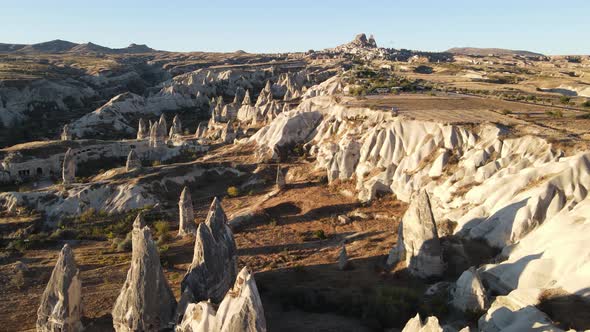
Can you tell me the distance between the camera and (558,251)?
74.2 ft

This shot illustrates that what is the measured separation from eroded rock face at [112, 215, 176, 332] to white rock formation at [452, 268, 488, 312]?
573 inches

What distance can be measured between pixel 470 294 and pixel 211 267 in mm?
13868

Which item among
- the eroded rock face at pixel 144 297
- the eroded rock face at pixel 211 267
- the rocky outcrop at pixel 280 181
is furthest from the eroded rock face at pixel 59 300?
the rocky outcrop at pixel 280 181

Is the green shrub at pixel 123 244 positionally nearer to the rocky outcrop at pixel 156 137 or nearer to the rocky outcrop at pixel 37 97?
the rocky outcrop at pixel 156 137

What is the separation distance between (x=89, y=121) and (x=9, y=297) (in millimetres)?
71653

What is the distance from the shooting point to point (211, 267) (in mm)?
24891

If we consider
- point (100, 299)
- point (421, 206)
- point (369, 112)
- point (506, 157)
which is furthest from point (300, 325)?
point (369, 112)

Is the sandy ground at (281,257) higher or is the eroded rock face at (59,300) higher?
the eroded rock face at (59,300)

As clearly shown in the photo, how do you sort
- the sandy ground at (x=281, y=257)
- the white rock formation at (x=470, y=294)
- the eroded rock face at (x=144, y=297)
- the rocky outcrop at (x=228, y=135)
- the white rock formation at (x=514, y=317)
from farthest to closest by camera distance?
the rocky outcrop at (x=228, y=135) < the sandy ground at (x=281, y=257) < the white rock formation at (x=470, y=294) < the eroded rock face at (x=144, y=297) < the white rock formation at (x=514, y=317)

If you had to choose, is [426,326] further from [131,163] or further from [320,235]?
[131,163]

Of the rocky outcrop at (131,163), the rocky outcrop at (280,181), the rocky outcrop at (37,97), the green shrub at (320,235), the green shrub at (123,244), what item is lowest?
the green shrub at (123,244)

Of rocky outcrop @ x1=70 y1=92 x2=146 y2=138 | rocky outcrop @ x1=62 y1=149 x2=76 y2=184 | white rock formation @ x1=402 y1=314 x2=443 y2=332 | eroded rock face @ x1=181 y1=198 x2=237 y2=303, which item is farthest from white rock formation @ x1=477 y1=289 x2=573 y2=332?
rocky outcrop @ x1=70 y1=92 x2=146 y2=138

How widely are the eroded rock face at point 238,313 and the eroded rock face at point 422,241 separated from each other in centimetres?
1326

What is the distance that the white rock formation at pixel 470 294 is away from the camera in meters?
21.9
